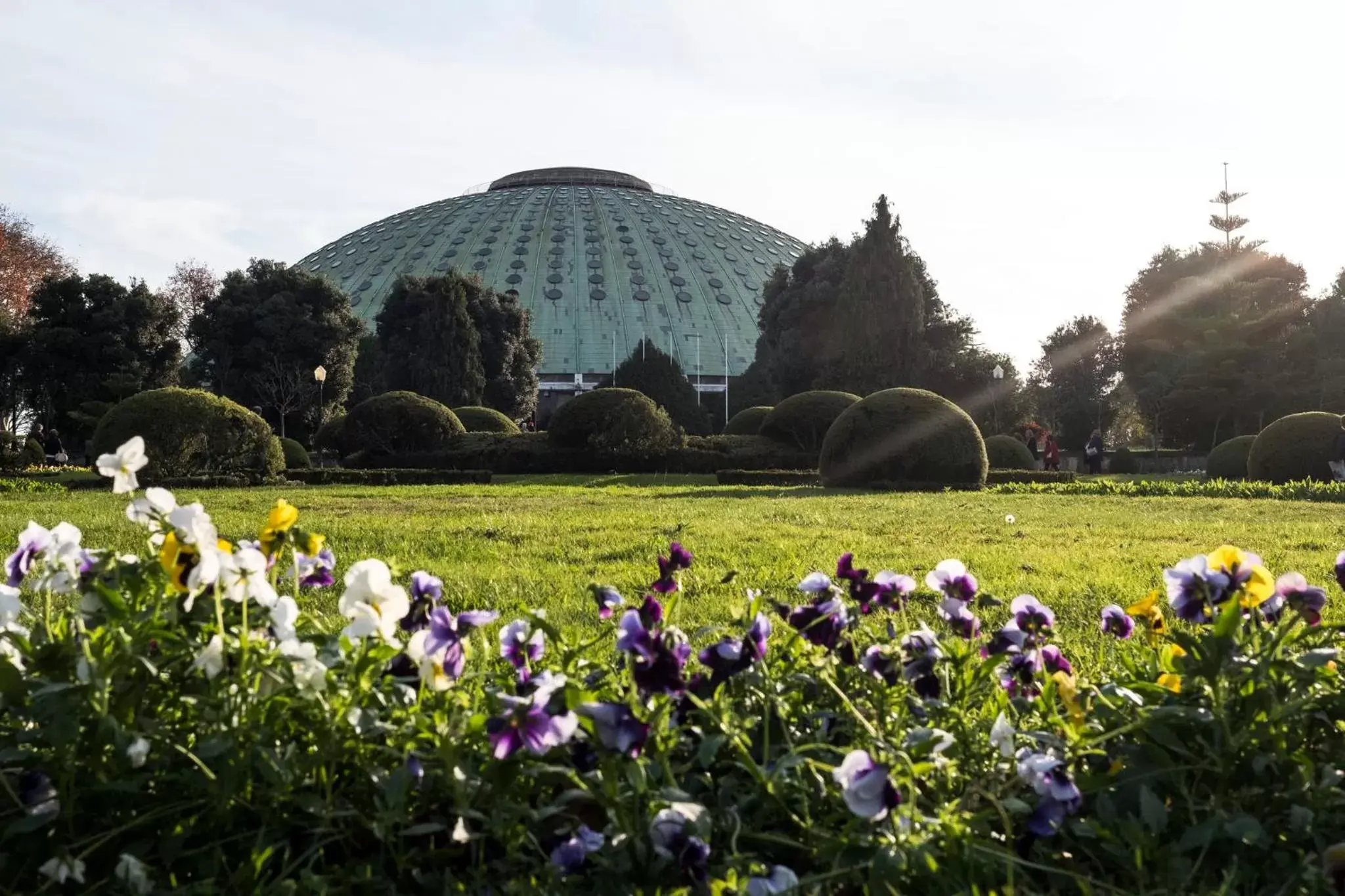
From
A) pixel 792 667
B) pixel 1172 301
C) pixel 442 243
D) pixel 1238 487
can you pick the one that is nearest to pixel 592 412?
pixel 1238 487

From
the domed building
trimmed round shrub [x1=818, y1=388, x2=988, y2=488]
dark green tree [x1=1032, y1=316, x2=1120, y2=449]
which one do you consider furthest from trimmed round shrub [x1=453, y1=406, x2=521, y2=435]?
the domed building

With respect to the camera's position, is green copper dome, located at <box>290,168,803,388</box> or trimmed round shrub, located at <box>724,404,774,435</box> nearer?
trimmed round shrub, located at <box>724,404,774,435</box>

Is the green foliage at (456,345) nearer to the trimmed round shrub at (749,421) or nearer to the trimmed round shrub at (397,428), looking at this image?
the trimmed round shrub at (749,421)

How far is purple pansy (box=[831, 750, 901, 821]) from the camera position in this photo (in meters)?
1.53

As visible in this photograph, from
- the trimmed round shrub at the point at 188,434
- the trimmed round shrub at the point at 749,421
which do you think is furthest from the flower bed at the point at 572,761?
the trimmed round shrub at the point at 749,421

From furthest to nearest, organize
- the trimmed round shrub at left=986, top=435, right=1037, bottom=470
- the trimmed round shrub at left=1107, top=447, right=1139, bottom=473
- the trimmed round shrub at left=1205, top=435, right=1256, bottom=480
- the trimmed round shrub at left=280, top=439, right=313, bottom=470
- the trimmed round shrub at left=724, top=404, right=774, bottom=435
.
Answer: the trimmed round shrub at left=1107, top=447, right=1139, bottom=473 < the trimmed round shrub at left=724, top=404, right=774, bottom=435 < the trimmed round shrub at left=986, top=435, right=1037, bottom=470 < the trimmed round shrub at left=280, top=439, right=313, bottom=470 < the trimmed round shrub at left=1205, top=435, right=1256, bottom=480

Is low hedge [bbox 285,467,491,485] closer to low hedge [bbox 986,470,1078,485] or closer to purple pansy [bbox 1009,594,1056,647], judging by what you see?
low hedge [bbox 986,470,1078,485]

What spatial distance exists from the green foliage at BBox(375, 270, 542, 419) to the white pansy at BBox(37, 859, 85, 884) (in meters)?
38.8

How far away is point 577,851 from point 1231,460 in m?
26.1

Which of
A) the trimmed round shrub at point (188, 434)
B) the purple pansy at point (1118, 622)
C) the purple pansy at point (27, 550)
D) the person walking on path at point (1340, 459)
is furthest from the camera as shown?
Result: the person walking on path at point (1340, 459)

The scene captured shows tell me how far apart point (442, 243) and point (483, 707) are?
81.8m

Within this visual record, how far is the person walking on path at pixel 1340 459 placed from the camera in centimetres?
1714

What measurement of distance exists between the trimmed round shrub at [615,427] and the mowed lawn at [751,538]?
9897 millimetres

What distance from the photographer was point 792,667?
2.38 meters
